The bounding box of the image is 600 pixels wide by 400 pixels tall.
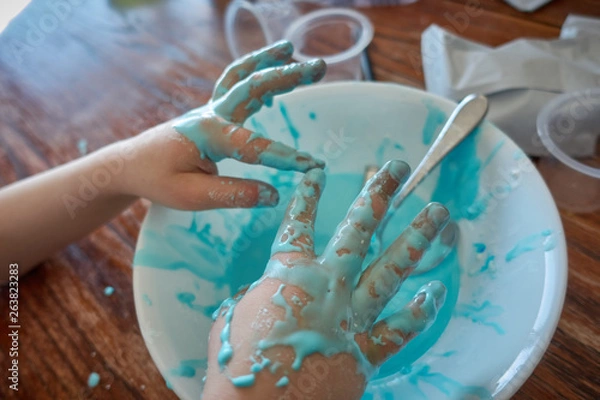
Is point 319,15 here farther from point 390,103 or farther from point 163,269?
point 163,269

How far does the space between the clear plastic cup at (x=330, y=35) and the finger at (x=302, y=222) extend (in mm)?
352

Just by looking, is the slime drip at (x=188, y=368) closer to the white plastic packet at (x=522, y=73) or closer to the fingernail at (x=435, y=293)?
the fingernail at (x=435, y=293)

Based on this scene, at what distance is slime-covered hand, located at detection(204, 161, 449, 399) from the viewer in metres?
0.36

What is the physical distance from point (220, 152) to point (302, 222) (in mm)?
116

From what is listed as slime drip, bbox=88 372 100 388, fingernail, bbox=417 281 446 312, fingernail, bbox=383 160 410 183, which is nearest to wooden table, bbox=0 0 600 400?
slime drip, bbox=88 372 100 388

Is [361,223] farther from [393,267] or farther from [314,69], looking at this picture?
[314,69]

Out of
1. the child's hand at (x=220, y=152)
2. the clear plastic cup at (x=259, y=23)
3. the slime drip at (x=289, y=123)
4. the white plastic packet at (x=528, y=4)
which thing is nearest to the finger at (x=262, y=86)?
the child's hand at (x=220, y=152)

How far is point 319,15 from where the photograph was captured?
79 cm

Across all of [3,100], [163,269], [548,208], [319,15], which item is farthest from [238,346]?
[3,100]

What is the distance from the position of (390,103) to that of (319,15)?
30 centimetres

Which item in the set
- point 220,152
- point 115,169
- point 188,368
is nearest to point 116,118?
point 115,169

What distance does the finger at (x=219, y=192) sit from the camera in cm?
47

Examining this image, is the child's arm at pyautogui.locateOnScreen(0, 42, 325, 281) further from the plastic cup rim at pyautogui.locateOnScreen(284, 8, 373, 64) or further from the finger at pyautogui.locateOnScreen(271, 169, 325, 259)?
the plastic cup rim at pyautogui.locateOnScreen(284, 8, 373, 64)

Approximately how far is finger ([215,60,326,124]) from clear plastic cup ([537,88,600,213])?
31cm
